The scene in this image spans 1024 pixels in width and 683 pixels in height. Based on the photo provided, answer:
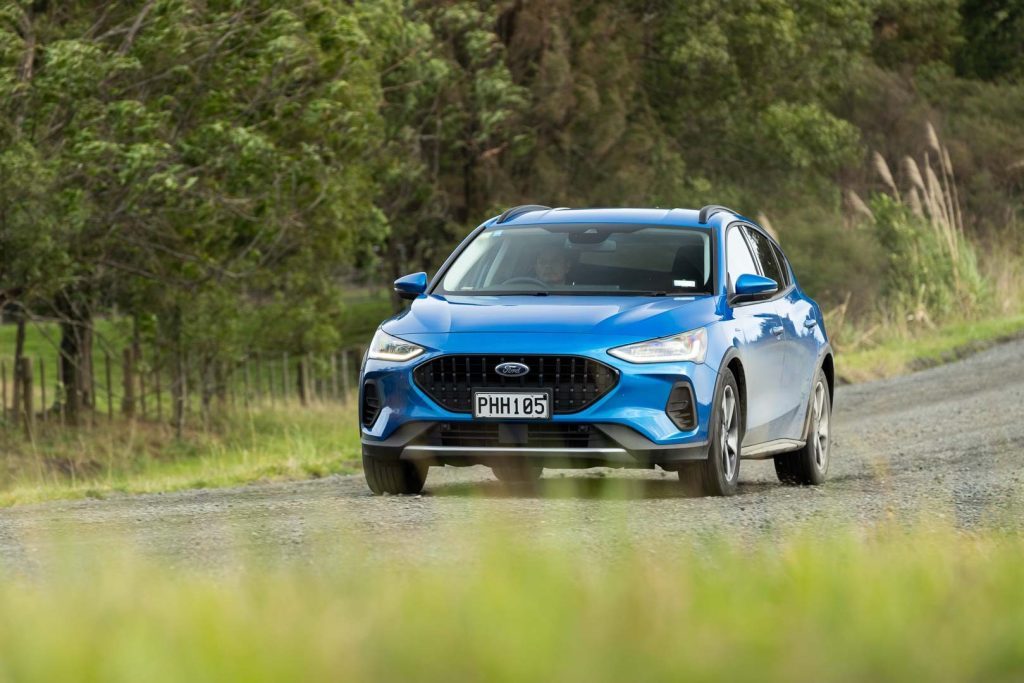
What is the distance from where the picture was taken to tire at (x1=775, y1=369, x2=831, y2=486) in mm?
12570

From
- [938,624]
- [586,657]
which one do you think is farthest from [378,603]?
[938,624]

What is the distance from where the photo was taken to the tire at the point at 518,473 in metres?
11.6

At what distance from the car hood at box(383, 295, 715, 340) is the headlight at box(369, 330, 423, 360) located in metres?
0.04

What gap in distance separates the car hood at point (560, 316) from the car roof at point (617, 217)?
3.24 feet

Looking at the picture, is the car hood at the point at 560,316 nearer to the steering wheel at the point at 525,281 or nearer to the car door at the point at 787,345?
the steering wheel at the point at 525,281

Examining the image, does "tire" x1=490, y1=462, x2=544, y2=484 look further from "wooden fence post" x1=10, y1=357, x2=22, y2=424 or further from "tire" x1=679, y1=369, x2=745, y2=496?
"wooden fence post" x1=10, y1=357, x2=22, y2=424

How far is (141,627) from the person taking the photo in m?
5.19

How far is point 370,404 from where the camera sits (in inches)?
423

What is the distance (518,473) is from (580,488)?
0.72 metres

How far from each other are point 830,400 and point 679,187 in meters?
27.9

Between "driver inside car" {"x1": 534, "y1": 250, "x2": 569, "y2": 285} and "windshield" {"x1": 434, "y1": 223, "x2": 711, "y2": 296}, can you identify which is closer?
"windshield" {"x1": 434, "y1": 223, "x2": 711, "y2": 296}

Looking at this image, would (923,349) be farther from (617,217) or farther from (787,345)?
(617,217)

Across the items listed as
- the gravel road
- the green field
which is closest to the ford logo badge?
the gravel road

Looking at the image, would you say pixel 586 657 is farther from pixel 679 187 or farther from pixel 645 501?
pixel 679 187
